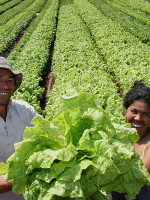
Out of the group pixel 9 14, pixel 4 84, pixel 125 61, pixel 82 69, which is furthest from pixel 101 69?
pixel 9 14

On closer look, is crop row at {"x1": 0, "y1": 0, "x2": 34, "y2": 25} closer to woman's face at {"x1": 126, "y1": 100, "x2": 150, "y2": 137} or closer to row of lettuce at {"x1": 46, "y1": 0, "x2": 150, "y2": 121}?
row of lettuce at {"x1": 46, "y1": 0, "x2": 150, "y2": 121}

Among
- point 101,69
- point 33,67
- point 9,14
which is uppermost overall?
point 101,69

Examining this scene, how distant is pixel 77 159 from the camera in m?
1.82

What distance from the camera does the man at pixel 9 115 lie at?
2.61 meters

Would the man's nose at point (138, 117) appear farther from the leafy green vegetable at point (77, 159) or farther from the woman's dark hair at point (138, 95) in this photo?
the leafy green vegetable at point (77, 159)

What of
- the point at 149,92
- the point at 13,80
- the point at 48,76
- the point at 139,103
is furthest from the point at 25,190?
the point at 48,76

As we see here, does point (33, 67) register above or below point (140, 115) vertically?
below

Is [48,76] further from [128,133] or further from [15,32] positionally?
[15,32]

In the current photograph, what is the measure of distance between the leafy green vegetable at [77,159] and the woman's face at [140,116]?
0.77 metres

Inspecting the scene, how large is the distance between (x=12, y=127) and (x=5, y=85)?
572 mm

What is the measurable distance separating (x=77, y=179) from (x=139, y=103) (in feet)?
5.22

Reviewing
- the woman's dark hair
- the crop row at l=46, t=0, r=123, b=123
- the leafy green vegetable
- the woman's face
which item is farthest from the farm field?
the woman's face

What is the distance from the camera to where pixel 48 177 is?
1.66m

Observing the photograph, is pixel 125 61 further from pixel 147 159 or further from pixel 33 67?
pixel 147 159
